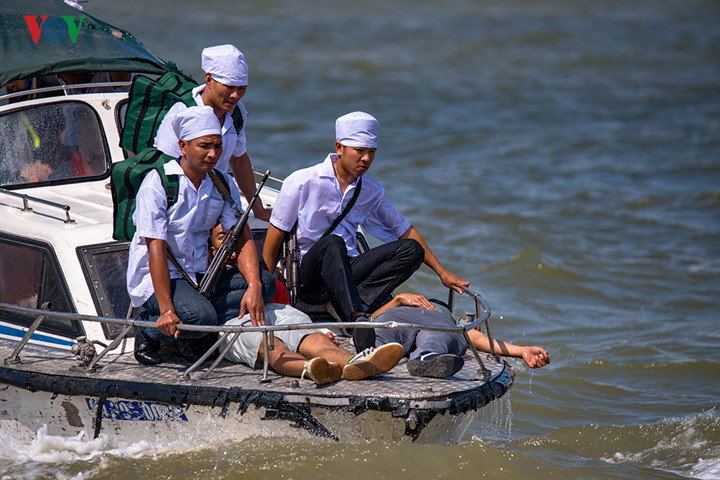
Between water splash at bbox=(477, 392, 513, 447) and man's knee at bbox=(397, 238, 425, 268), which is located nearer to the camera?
man's knee at bbox=(397, 238, 425, 268)

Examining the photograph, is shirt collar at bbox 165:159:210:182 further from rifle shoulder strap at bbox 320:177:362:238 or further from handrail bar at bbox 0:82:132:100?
handrail bar at bbox 0:82:132:100

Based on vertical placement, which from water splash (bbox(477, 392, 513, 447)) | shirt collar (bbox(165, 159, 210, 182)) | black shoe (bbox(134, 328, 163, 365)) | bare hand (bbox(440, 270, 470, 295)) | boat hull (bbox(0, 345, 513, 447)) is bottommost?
water splash (bbox(477, 392, 513, 447))

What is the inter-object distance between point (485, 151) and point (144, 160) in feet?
36.1

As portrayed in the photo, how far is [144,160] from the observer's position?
531 centimetres

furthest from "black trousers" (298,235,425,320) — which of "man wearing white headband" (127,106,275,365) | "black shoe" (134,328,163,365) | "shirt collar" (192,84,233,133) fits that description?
"shirt collar" (192,84,233,133)

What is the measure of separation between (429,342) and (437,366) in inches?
10.3

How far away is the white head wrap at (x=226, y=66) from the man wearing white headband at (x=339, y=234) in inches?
29.0

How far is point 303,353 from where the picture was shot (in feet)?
16.5

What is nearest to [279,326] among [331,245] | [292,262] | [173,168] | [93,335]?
[331,245]

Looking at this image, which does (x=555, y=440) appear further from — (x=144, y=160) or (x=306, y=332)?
(x=144, y=160)

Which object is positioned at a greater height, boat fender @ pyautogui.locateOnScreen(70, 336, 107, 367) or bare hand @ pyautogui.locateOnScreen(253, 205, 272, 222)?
bare hand @ pyautogui.locateOnScreen(253, 205, 272, 222)

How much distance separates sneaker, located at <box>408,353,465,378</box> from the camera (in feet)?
16.0
